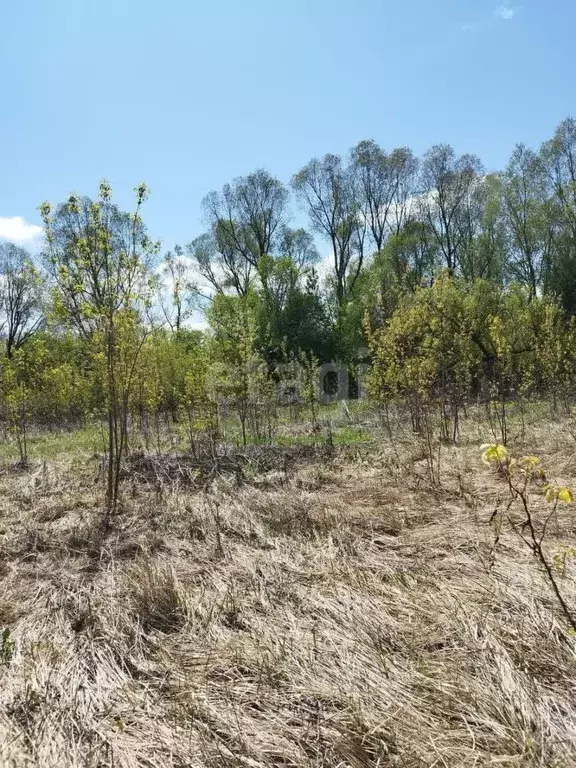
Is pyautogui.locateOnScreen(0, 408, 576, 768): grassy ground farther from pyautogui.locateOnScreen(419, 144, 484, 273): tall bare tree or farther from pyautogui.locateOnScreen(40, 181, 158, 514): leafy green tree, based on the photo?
pyautogui.locateOnScreen(419, 144, 484, 273): tall bare tree

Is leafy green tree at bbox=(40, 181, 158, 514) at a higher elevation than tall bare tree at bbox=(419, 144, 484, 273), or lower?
lower

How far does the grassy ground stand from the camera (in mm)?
1891

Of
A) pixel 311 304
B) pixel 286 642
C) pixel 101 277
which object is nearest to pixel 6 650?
pixel 286 642

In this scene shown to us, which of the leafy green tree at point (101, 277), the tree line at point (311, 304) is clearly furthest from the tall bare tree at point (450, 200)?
the leafy green tree at point (101, 277)

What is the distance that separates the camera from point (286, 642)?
8.48 feet

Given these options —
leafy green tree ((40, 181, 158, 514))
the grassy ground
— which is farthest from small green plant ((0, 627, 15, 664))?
leafy green tree ((40, 181, 158, 514))

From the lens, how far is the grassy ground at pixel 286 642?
1.89m

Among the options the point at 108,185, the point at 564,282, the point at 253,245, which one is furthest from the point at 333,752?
the point at 253,245

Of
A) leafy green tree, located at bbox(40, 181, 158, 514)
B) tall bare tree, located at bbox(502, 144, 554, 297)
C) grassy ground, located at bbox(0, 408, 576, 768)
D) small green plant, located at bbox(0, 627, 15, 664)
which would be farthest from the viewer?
tall bare tree, located at bbox(502, 144, 554, 297)

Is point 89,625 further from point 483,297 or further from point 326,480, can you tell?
point 483,297

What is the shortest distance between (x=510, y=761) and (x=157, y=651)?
5.74 ft

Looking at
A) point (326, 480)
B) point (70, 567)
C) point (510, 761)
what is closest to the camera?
point (510, 761)

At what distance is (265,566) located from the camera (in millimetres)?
3682

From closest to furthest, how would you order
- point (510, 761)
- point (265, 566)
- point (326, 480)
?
1. point (510, 761)
2. point (265, 566)
3. point (326, 480)
